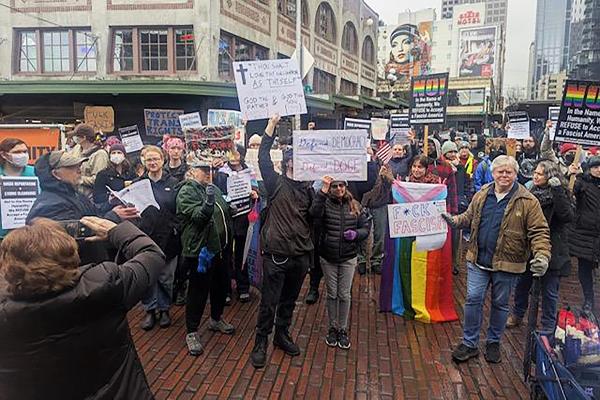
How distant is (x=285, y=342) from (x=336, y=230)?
1162 millimetres

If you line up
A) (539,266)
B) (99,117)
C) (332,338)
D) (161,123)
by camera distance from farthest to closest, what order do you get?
1. (99,117)
2. (161,123)
3. (332,338)
4. (539,266)

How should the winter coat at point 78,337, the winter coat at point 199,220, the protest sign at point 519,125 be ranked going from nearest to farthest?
the winter coat at point 78,337 → the winter coat at point 199,220 → the protest sign at point 519,125

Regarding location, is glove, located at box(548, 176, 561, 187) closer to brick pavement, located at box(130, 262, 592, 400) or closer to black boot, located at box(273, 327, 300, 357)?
brick pavement, located at box(130, 262, 592, 400)

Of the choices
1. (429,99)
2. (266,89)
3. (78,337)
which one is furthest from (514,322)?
(78,337)

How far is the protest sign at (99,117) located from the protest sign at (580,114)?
512 inches

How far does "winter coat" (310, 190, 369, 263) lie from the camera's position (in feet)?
14.6

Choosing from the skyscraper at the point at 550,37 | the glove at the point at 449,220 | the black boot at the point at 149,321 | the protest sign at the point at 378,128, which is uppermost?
the skyscraper at the point at 550,37

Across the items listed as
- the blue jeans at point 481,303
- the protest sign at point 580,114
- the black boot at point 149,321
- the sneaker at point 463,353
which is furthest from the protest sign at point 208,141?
the protest sign at point 580,114

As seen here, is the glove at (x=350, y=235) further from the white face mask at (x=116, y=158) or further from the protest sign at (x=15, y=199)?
the white face mask at (x=116, y=158)

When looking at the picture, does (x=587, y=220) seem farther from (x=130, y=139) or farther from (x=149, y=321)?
(x=130, y=139)

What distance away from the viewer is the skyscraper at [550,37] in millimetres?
175250

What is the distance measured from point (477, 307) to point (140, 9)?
16.5 metres

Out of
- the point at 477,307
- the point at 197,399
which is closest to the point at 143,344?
the point at 197,399

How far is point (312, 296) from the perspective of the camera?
19.5 ft
